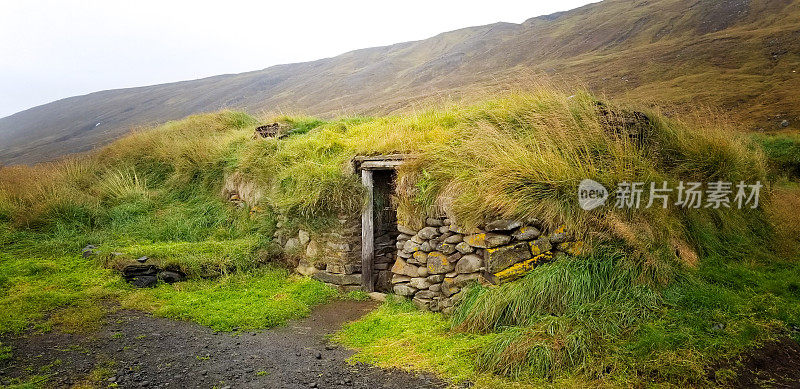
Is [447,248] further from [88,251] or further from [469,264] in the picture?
[88,251]

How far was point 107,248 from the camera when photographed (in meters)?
8.98

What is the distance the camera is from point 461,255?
20.1 feet

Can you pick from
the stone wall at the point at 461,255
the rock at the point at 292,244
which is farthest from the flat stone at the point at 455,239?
the rock at the point at 292,244

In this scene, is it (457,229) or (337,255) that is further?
(337,255)

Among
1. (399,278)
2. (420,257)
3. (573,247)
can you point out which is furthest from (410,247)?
(573,247)

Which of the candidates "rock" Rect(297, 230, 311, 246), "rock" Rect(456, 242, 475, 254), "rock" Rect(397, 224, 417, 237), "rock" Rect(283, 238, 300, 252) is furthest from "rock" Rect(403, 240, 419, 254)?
"rock" Rect(283, 238, 300, 252)

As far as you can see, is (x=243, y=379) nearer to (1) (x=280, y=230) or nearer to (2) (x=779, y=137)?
(1) (x=280, y=230)

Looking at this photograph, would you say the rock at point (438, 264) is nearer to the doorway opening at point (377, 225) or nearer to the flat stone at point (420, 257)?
the flat stone at point (420, 257)

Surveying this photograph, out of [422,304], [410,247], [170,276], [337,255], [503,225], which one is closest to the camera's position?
[503,225]

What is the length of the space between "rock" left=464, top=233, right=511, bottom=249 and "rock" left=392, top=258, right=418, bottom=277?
118 centimetres

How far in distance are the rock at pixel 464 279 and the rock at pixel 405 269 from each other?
845 mm

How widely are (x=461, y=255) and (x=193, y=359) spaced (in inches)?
138

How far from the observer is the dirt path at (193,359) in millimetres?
4598

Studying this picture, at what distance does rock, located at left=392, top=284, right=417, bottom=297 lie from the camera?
6818 mm
